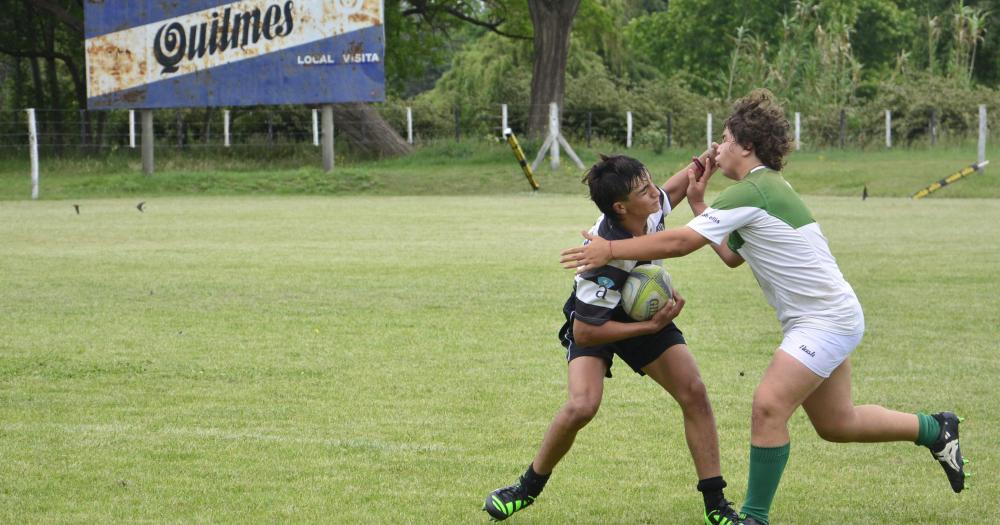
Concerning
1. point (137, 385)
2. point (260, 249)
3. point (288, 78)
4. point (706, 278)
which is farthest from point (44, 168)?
point (137, 385)

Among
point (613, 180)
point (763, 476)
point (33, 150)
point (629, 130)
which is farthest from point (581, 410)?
point (629, 130)

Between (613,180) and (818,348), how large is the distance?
1006mm

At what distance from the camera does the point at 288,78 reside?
33.7 m

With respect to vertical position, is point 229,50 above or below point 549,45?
below

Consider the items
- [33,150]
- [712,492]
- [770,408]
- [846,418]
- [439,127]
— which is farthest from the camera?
[439,127]

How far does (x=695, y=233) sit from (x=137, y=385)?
15.1 ft

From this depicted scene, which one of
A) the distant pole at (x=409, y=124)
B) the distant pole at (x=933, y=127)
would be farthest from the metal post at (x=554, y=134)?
the distant pole at (x=933, y=127)

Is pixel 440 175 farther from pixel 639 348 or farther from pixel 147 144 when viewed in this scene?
pixel 639 348

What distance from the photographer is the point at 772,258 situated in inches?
200

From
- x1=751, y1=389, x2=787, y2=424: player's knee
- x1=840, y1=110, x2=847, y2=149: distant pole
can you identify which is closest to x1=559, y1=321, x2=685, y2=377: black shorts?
x1=751, y1=389, x2=787, y2=424: player's knee

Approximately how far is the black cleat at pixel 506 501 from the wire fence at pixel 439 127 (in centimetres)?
3452

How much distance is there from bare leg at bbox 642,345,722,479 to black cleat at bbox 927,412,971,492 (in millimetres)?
907

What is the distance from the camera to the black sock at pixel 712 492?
5.44 m

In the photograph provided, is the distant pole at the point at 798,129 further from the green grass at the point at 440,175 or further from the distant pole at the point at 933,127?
the distant pole at the point at 933,127
